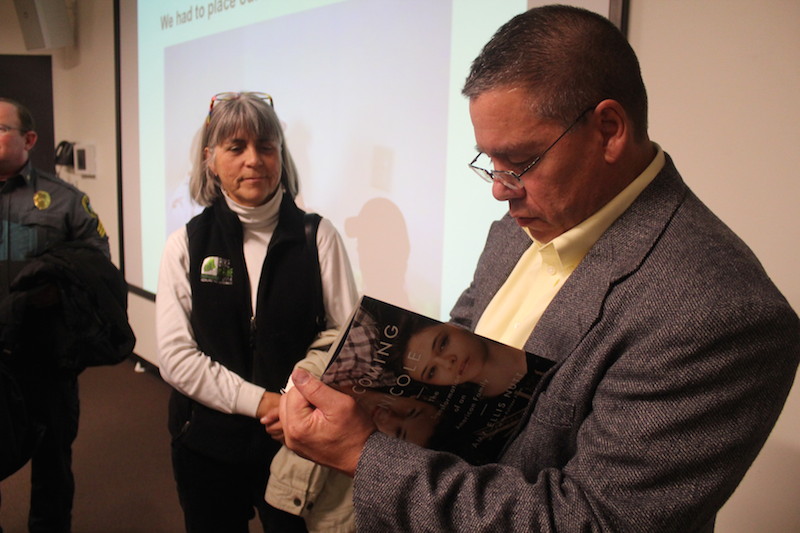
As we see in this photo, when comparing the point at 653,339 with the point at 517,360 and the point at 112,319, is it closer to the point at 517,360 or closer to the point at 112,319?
the point at 517,360

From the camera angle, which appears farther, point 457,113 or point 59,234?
point 59,234

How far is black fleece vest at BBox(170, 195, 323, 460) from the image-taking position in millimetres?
1534

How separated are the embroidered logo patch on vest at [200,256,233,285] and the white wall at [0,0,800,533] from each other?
124 cm

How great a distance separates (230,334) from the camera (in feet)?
5.07

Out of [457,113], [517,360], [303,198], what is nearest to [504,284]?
[517,360]

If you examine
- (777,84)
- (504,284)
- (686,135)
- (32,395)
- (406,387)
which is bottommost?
(32,395)

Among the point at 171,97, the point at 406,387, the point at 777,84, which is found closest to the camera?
the point at 406,387

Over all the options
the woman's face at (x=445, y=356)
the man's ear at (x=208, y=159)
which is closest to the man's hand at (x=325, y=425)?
the woman's face at (x=445, y=356)

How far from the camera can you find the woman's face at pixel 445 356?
783 mm

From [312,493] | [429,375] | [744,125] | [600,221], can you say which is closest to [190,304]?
[312,493]

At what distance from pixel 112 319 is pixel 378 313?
1.63m

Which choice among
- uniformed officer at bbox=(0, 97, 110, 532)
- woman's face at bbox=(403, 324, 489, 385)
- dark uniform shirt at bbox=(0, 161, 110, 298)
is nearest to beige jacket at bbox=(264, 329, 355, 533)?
woman's face at bbox=(403, 324, 489, 385)

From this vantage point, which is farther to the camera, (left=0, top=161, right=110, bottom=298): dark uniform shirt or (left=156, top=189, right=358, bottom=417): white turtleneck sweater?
(left=0, top=161, right=110, bottom=298): dark uniform shirt

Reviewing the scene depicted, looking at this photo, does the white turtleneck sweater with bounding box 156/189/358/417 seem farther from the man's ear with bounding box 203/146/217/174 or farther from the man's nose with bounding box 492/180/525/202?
the man's nose with bounding box 492/180/525/202
